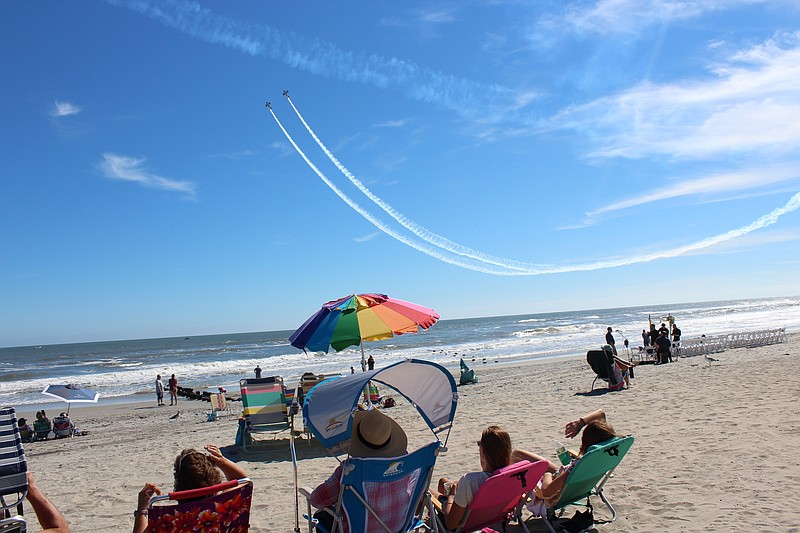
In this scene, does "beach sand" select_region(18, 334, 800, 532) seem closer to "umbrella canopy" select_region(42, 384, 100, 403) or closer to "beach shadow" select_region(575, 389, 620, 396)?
"beach shadow" select_region(575, 389, 620, 396)

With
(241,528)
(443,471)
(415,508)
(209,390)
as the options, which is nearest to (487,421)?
(443,471)

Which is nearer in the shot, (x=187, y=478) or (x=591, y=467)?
(x=187, y=478)

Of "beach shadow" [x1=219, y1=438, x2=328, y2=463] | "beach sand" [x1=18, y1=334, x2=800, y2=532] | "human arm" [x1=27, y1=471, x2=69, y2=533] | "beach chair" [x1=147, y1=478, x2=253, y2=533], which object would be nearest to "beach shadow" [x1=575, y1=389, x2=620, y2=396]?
"beach sand" [x1=18, y1=334, x2=800, y2=532]

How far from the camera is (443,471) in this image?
19.1ft

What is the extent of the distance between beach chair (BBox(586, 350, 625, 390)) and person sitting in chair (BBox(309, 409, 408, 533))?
28.0 ft

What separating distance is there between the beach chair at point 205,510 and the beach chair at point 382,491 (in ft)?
1.83

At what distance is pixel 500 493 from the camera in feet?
11.9

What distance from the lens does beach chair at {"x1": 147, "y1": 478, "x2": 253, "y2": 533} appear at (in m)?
2.83

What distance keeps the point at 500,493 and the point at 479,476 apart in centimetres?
17

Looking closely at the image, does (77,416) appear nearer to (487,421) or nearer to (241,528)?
(487,421)

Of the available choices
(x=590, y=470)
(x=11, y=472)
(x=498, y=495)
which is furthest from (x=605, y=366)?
(x=11, y=472)

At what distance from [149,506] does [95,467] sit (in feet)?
19.2

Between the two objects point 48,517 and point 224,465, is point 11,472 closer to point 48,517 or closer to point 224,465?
point 48,517

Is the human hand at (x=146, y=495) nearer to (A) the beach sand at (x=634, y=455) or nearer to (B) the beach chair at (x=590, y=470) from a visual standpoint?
(A) the beach sand at (x=634, y=455)
